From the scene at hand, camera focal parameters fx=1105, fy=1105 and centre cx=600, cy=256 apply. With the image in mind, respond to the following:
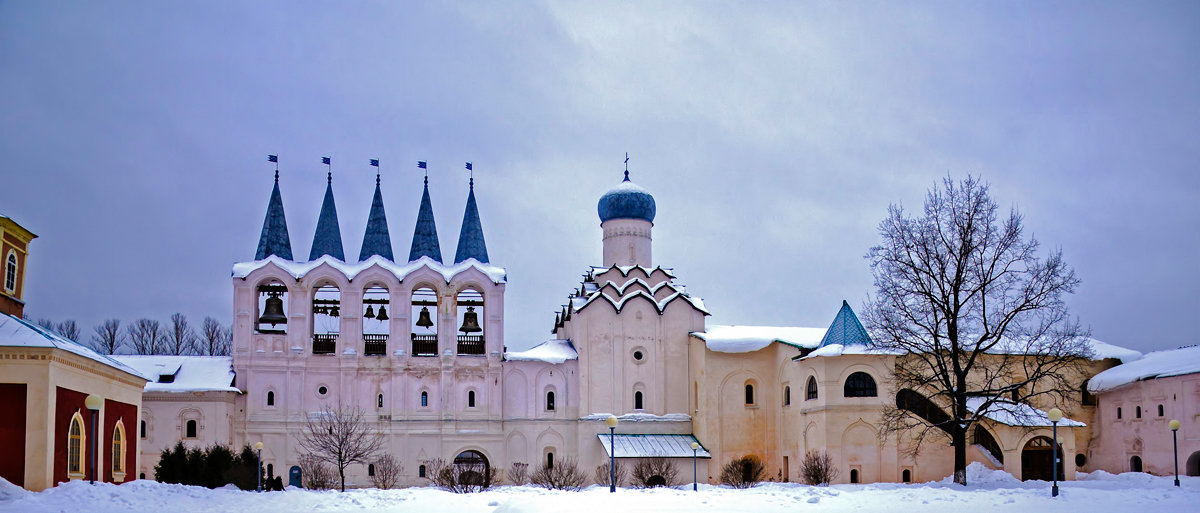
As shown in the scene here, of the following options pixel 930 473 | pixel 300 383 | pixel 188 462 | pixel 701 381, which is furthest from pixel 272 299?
pixel 930 473

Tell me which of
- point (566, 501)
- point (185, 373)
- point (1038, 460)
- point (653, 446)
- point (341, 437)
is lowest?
point (1038, 460)

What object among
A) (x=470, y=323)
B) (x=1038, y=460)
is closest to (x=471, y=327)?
(x=470, y=323)

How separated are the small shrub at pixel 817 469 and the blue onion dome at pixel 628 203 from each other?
540 inches

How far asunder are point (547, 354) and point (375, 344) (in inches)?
253

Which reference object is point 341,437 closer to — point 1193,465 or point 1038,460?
point 1038,460

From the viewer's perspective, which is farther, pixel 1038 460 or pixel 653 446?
pixel 653 446

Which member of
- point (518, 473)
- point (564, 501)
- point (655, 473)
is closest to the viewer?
point (564, 501)

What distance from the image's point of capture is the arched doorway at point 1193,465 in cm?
3572

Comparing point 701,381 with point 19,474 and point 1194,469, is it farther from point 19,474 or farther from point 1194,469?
point 19,474

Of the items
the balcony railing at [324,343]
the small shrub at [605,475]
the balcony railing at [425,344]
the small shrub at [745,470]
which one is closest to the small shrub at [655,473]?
the small shrub at [605,475]

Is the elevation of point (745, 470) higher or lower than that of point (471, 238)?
lower

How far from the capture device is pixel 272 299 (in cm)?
4094

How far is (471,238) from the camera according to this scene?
43250mm

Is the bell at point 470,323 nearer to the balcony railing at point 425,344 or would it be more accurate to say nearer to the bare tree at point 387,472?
the balcony railing at point 425,344
